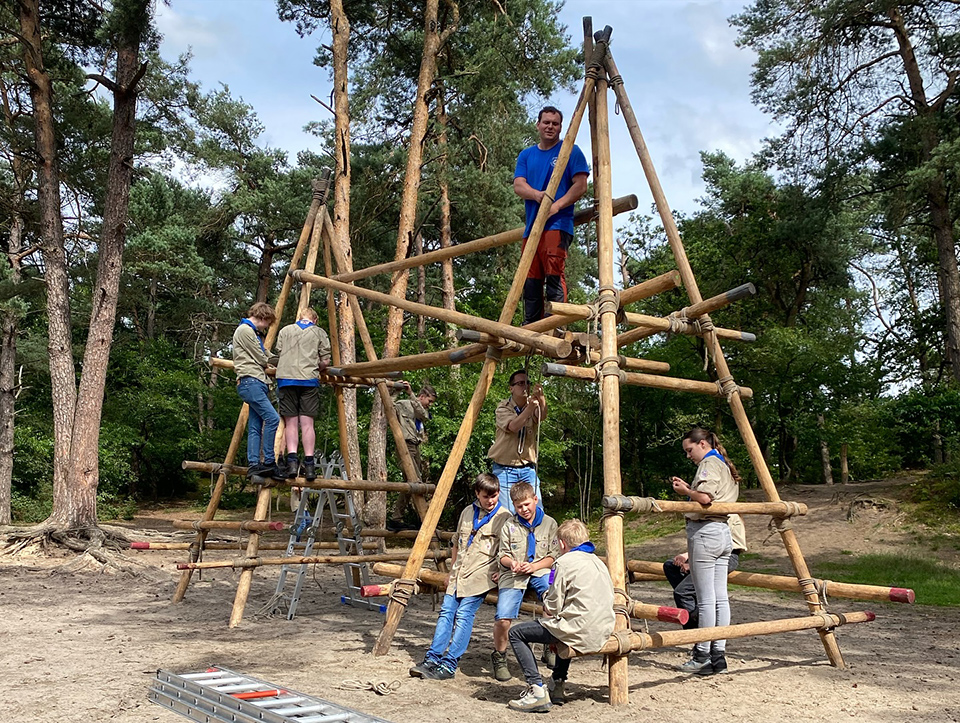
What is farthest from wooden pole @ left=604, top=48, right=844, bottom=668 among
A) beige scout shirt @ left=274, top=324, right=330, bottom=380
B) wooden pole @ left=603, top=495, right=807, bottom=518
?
beige scout shirt @ left=274, top=324, right=330, bottom=380

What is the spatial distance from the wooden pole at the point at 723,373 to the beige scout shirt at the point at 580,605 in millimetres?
1895

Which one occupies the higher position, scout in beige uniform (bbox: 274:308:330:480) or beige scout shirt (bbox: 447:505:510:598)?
scout in beige uniform (bbox: 274:308:330:480)

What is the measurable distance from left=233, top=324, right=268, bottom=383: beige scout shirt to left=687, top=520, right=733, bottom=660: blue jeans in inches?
162

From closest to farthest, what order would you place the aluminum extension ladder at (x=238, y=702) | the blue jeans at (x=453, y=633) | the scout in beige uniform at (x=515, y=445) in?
the aluminum extension ladder at (x=238, y=702), the blue jeans at (x=453, y=633), the scout in beige uniform at (x=515, y=445)

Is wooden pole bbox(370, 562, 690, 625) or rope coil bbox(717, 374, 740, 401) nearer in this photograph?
wooden pole bbox(370, 562, 690, 625)

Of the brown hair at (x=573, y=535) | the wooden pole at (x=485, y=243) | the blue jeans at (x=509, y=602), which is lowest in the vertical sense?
the blue jeans at (x=509, y=602)

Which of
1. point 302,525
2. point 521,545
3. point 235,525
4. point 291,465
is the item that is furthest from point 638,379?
point 235,525

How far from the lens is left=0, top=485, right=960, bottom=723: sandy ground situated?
470 centimetres

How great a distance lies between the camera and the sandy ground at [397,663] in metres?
4.70

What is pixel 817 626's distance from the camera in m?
5.75

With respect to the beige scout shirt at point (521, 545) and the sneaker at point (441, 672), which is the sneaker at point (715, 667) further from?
the sneaker at point (441, 672)

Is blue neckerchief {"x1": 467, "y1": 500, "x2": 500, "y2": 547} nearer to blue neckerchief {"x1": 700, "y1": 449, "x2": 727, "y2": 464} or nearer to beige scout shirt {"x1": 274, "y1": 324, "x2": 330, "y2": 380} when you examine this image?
blue neckerchief {"x1": 700, "y1": 449, "x2": 727, "y2": 464}

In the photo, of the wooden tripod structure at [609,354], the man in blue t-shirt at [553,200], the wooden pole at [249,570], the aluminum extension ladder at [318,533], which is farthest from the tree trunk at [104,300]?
the man in blue t-shirt at [553,200]

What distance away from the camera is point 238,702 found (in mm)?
3633
